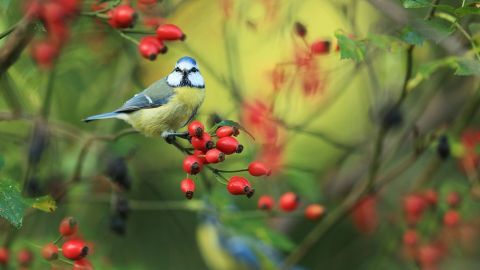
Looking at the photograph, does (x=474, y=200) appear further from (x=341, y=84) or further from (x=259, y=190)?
(x=259, y=190)

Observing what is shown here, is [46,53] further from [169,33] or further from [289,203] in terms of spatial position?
[289,203]

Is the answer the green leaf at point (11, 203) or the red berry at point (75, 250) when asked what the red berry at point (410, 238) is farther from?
the green leaf at point (11, 203)

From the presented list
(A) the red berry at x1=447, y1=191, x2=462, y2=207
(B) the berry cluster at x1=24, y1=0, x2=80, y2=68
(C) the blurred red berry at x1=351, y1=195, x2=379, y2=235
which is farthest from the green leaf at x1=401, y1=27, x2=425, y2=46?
(C) the blurred red berry at x1=351, y1=195, x2=379, y2=235

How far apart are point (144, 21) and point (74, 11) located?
0.64 metres

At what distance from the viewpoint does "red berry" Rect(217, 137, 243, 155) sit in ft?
4.20

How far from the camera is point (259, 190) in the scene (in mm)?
3305

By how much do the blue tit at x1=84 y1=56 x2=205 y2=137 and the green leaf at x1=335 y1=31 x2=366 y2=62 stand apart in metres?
0.28

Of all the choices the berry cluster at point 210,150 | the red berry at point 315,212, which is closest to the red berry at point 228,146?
the berry cluster at point 210,150

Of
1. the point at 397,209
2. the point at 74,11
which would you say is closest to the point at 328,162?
the point at 397,209

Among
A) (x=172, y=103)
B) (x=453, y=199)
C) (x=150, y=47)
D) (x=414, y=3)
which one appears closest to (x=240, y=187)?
(x=172, y=103)

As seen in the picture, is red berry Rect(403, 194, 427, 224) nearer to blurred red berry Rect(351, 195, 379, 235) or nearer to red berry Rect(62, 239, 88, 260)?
blurred red berry Rect(351, 195, 379, 235)

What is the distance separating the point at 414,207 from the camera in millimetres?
2686

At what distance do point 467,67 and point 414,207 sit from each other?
3.96 ft

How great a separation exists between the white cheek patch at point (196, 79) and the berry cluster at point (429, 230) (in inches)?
56.2
